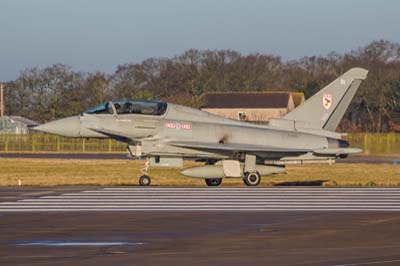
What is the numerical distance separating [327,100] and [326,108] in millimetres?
239

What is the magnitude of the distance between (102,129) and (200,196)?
18.0 ft

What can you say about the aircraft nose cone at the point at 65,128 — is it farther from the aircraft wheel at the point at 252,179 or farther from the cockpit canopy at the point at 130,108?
the aircraft wheel at the point at 252,179

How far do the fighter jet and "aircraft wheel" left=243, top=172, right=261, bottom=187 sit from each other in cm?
3

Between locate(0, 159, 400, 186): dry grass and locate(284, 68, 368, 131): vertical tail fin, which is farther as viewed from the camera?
locate(0, 159, 400, 186): dry grass

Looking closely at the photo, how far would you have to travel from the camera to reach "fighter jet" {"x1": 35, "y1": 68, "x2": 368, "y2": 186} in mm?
25422

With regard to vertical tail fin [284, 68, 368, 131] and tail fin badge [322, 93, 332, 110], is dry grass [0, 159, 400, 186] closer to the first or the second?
vertical tail fin [284, 68, 368, 131]

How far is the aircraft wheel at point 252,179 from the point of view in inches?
988

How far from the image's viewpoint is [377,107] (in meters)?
84.5

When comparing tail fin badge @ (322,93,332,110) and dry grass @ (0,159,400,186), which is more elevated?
tail fin badge @ (322,93,332,110)
